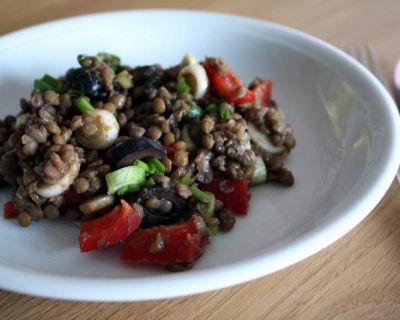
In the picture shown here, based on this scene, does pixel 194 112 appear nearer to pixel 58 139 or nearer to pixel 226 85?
pixel 226 85

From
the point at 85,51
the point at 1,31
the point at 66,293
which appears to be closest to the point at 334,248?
the point at 66,293

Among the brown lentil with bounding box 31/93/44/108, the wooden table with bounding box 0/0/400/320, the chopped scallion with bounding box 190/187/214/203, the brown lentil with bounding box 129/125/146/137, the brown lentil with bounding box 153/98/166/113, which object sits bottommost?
the wooden table with bounding box 0/0/400/320

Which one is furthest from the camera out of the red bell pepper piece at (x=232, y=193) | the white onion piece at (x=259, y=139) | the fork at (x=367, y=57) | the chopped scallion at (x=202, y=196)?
the fork at (x=367, y=57)

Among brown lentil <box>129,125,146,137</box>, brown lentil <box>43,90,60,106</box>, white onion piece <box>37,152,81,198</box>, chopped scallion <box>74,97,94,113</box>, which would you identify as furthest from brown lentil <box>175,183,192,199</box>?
brown lentil <box>43,90,60,106</box>

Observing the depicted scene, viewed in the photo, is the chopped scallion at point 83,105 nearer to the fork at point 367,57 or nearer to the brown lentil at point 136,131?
the brown lentil at point 136,131

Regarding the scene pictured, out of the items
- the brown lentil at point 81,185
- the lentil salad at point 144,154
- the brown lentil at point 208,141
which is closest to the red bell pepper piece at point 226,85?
the lentil salad at point 144,154

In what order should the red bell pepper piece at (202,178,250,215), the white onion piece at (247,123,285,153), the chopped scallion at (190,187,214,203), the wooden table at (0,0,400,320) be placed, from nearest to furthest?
the wooden table at (0,0,400,320)
the chopped scallion at (190,187,214,203)
the red bell pepper piece at (202,178,250,215)
the white onion piece at (247,123,285,153)

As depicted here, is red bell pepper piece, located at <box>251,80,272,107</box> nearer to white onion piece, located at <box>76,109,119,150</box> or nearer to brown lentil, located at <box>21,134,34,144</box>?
white onion piece, located at <box>76,109,119,150</box>
